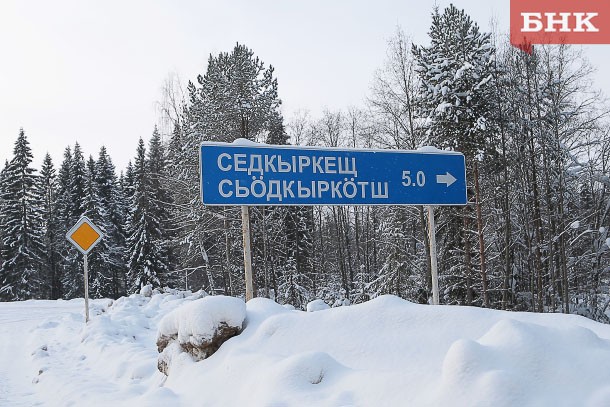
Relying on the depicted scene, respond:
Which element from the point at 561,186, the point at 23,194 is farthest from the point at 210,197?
the point at 23,194

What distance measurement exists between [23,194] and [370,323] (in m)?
44.6

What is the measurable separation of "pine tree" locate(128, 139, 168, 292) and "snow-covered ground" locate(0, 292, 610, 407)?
102ft

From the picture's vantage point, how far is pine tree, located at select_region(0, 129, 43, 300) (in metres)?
39.6

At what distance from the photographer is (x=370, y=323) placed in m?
4.09

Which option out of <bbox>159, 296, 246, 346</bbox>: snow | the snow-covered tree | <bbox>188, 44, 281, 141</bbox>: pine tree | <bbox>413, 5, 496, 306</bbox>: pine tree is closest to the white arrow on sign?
<bbox>159, 296, 246, 346</bbox>: snow

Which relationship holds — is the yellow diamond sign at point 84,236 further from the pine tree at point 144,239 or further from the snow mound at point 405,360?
the pine tree at point 144,239

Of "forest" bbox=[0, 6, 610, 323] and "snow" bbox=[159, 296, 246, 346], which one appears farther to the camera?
"forest" bbox=[0, 6, 610, 323]

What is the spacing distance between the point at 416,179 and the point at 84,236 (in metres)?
8.77

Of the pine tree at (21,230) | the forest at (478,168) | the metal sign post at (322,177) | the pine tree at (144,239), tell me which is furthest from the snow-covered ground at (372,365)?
the pine tree at (21,230)

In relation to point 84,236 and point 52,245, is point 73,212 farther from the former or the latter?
point 84,236

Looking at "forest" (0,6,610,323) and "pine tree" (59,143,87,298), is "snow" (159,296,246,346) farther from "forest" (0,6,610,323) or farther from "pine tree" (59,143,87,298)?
"pine tree" (59,143,87,298)

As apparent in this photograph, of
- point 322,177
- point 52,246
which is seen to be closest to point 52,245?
point 52,246

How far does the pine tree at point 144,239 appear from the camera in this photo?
3716 cm

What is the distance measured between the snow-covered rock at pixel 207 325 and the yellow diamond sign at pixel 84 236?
739 cm
